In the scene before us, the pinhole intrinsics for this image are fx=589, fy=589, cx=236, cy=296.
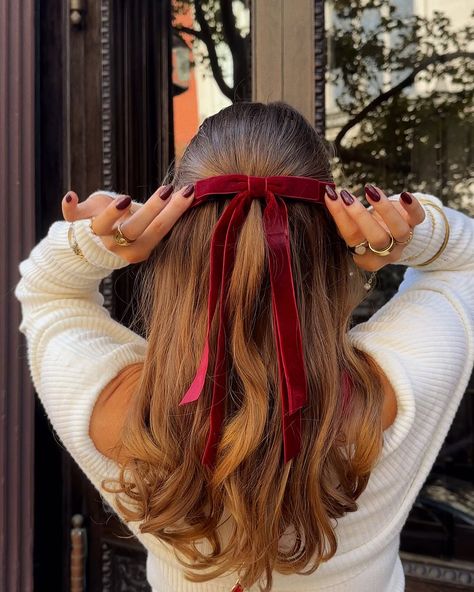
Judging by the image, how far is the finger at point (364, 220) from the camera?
67cm

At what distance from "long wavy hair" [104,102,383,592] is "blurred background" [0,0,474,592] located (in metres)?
0.98

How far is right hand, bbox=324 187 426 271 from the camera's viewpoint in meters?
0.67

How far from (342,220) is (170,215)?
202 mm

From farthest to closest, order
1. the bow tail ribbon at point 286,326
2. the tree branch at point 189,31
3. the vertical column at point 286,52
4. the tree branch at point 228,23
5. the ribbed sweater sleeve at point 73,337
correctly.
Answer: the tree branch at point 189,31, the tree branch at point 228,23, the vertical column at point 286,52, the ribbed sweater sleeve at point 73,337, the bow tail ribbon at point 286,326

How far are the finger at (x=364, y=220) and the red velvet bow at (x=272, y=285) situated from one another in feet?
0.14

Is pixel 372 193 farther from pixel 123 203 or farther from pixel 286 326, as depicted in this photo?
pixel 123 203

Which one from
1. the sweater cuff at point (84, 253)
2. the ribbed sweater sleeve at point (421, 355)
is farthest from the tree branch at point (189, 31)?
the ribbed sweater sleeve at point (421, 355)

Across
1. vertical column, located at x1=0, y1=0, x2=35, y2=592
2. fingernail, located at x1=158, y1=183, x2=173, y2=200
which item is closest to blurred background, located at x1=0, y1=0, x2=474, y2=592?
vertical column, located at x1=0, y1=0, x2=35, y2=592

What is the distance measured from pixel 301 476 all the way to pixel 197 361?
0.18m

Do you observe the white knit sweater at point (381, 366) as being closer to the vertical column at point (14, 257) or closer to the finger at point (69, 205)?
the finger at point (69, 205)

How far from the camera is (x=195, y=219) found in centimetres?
72

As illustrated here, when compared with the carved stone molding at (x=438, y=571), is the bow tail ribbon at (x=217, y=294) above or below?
above

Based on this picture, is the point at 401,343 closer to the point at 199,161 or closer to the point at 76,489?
the point at 199,161

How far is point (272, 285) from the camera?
0.65m
